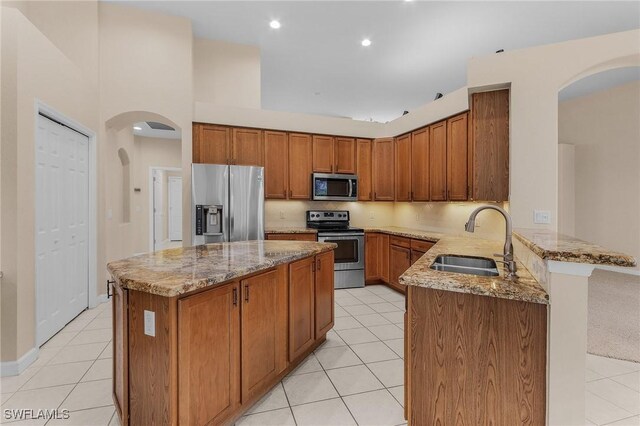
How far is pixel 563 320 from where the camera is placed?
50.1 inches

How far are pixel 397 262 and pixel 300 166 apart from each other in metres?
2.13

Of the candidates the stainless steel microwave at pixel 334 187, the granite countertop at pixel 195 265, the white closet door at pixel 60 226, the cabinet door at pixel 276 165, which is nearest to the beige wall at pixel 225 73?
the cabinet door at pixel 276 165

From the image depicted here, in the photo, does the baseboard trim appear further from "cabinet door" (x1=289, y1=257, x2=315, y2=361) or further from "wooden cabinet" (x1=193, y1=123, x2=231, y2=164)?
"wooden cabinet" (x1=193, y1=123, x2=231, y2=164)

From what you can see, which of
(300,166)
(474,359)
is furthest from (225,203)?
(474,359)

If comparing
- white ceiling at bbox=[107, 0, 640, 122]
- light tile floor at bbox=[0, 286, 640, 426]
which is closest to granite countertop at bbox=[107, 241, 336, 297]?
light tile floor at bbox=[0, 286, 640, 426]

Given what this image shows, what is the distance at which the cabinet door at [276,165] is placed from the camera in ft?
15.7

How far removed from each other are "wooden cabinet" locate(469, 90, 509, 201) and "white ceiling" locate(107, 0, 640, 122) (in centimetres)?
127

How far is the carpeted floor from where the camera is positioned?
106 inches

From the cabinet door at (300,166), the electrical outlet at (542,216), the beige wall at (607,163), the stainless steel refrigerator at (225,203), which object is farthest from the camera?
the beige wall at (607,163)

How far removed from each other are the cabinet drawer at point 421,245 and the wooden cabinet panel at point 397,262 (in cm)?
14

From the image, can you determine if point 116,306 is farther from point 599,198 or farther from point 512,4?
point 599,198

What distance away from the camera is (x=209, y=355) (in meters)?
1.55

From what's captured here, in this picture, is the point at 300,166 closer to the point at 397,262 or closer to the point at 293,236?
the point at 293,236

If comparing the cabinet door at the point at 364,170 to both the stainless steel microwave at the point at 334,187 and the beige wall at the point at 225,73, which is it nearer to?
the stainless steel microwave at the point at 334,187
